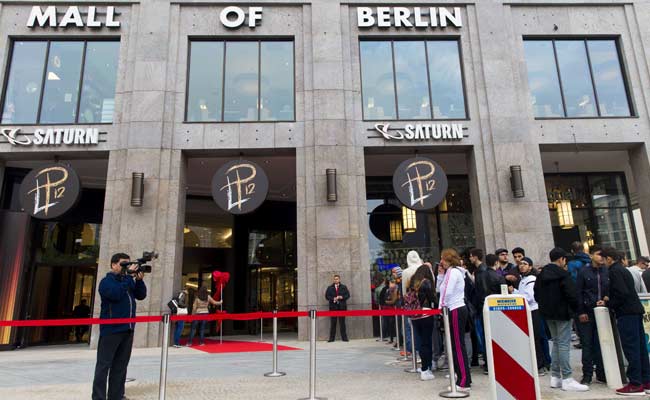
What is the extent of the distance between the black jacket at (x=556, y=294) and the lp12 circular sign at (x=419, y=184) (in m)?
7.18

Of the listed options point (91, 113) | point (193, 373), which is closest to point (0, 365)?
point (193, 373)

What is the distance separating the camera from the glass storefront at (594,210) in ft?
55.5

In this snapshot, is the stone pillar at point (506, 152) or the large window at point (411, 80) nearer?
the stone pillar at point (506, 152)

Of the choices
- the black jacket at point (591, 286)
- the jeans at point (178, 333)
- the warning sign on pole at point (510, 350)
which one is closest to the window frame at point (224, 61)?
the jeans at point (178, 333)

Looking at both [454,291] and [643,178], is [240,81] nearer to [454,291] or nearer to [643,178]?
[454,291]

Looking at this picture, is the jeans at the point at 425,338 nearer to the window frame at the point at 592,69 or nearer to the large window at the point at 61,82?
the window frame at the point at 592,69

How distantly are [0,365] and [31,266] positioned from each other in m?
5.93

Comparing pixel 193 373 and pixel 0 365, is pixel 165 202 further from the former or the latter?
pixel 193 373

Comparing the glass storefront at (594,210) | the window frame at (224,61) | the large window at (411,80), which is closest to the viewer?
the window frame at (224,61)

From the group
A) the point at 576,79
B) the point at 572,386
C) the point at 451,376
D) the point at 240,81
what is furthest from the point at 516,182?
the point at 240,81

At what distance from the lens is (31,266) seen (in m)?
14.6

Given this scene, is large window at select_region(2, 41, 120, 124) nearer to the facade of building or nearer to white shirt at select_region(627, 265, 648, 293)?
the facade of building

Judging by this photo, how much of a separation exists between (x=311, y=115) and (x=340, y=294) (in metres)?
5.89

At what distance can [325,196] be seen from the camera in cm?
1314
